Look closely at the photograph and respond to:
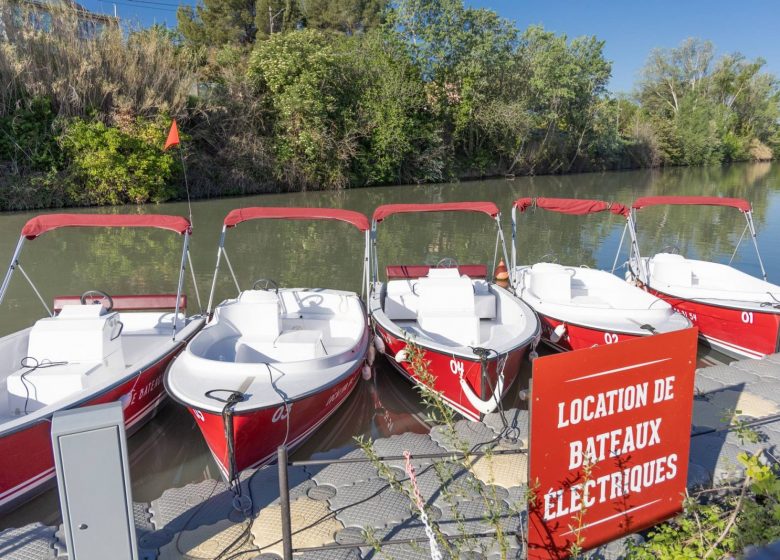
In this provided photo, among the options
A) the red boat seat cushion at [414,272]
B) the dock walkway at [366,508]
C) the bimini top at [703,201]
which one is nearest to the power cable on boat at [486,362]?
the dock walkway at [366,508]

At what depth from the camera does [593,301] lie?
9758mm

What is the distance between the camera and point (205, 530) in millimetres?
4082

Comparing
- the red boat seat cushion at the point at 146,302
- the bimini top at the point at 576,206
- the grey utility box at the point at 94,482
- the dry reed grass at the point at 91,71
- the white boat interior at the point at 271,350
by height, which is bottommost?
the white boat interior at the point at 271,350

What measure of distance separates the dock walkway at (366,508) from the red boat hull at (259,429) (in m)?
0.54

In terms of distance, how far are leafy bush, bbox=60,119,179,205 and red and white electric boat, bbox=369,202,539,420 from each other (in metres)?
19.0

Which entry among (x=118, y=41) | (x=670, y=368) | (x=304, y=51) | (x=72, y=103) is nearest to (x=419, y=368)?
(x=670, y=368)

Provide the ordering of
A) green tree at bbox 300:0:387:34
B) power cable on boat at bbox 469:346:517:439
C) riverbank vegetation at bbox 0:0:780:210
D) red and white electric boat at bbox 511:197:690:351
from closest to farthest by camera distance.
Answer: power cable on boat at bbox 469:346:517:439, red and white electric boat at bbox 511:197:690:351, riverbank vegetation at bbox 0:0:780:210, green tree at bbox 300:0:387:34

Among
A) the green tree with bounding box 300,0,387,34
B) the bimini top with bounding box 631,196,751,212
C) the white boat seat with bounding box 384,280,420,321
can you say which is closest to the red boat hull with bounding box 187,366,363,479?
the white boat seat with bounding box 384,280,420,321

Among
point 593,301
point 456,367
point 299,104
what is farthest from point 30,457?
point 299,104

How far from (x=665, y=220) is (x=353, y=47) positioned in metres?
22.3

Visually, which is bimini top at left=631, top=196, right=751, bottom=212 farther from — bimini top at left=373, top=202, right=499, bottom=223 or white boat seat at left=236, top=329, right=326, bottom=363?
white boat seat at left=236, top=329, right=326, bottom=363

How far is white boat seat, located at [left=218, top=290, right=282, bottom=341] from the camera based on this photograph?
7.66 metres

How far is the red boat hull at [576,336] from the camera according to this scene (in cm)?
779

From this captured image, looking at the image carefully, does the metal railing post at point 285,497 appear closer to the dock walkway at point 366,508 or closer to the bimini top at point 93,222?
the dock walkway at point 366,508
